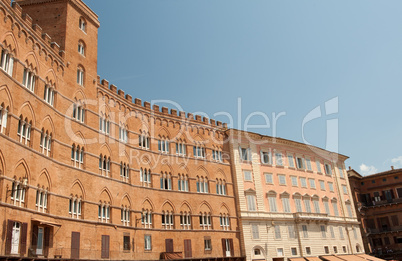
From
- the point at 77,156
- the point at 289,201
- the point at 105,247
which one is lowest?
the point at 105,247

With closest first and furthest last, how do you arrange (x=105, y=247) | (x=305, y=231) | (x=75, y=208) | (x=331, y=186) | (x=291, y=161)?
(x=75, y=208)
(x=105, y=247)
(x=305, y=231)
(x=291, y=161)
(x=331, y=186)

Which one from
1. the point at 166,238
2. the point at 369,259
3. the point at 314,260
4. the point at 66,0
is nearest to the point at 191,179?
the point at 166,238

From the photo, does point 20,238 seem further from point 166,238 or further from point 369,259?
point 369,259

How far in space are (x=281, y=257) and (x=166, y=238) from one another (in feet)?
50.1

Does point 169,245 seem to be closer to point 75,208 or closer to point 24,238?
point 75,208

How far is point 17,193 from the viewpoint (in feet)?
80.9

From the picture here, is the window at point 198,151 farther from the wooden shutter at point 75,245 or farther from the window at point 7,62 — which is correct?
the window at point 7,62

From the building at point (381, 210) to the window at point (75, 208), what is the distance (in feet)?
159

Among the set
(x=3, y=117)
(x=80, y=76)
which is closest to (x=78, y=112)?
(x=80, y=76)

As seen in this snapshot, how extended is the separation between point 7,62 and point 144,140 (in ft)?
55.6

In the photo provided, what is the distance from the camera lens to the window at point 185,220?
39.4 metres

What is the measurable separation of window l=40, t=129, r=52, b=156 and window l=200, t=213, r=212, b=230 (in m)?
18.7

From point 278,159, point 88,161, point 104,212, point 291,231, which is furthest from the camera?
point 278,159

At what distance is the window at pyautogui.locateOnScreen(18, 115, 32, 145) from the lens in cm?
2569
